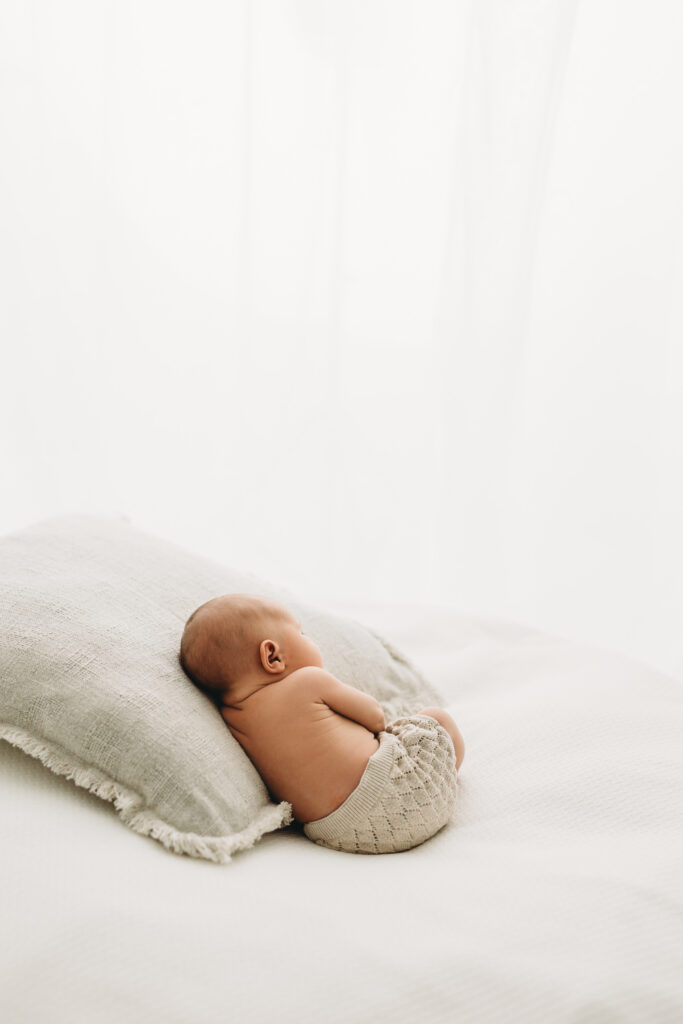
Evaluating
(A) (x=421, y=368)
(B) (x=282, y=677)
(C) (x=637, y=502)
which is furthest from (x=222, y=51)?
(B) (x=282, y=677)

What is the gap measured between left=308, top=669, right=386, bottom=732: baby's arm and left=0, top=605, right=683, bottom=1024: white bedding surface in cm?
14

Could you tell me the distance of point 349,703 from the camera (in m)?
1.14

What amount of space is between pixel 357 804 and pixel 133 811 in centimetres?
23

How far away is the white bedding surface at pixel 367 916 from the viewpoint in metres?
0.79

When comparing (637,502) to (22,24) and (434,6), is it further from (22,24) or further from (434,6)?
(22,24)

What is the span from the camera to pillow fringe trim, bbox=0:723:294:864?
3.15 feet

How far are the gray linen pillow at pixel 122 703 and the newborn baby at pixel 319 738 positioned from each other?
0.03 m

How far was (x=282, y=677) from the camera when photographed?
115 centimetres

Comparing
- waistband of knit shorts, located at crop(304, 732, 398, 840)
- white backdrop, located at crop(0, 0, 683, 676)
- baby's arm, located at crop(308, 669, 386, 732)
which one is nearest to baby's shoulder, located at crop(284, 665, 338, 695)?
baby's arm, located at crop(308, 669, 386, 732)

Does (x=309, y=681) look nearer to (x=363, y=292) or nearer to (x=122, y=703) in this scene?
(x=122, y=703)

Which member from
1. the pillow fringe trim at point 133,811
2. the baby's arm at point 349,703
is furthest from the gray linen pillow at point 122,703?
the baby's arm at point 349,703

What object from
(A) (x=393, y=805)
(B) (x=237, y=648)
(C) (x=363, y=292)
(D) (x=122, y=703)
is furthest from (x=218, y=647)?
(C) (x=363, y=292)

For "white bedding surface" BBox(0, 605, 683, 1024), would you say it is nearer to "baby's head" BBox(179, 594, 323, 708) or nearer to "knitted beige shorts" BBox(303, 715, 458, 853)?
"knitted beige shorts" BBox(303, 715, 458, 853)

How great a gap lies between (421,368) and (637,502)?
641 millimetres
